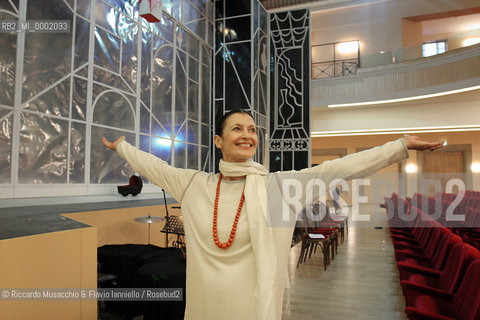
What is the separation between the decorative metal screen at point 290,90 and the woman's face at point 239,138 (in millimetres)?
7461

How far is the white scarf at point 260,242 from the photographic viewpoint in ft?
3.69

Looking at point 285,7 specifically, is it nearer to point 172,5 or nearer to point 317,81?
point 317,81

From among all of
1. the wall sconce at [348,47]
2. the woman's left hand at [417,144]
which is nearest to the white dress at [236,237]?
the woman's left hand at [417,144]

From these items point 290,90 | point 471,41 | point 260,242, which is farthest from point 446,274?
point 471,41

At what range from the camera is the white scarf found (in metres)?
1.12

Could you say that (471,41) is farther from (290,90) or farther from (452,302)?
(452,302)

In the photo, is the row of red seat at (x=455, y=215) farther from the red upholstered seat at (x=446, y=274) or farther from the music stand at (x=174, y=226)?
the music stand at (x=174, y=226)

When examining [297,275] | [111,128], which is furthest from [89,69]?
[297,275]

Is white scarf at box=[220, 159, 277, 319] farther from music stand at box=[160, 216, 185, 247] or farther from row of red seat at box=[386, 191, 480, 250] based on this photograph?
row of red seat at box=[386, 191, 480, 250]

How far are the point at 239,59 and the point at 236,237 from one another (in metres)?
7.33

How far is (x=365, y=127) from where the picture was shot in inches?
414

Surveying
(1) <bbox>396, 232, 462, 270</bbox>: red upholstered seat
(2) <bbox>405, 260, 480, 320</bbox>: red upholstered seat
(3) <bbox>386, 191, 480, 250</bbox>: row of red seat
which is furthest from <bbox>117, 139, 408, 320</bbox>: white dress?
(3) <bbox>386, 191, 480, 250</bbox>: row of red seat

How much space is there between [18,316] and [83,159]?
3719 millimetres

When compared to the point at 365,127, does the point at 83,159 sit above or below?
below
